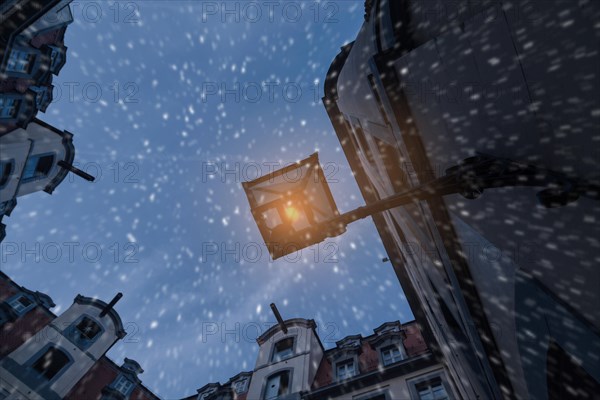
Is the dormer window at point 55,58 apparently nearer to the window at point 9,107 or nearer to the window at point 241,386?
the window at point 9,107

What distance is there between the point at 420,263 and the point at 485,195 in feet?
18.0

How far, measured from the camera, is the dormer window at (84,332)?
19.8 meters

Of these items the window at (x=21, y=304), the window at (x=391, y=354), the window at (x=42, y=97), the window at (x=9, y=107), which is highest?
the window at (x=42, y=97)

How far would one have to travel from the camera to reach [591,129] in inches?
89.6

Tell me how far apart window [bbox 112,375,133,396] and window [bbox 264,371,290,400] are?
35.5 feet

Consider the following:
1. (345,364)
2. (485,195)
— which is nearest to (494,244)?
(485,195)

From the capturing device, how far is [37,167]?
2064cm

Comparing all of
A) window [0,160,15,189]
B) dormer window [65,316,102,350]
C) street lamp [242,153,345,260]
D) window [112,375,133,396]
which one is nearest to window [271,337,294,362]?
window [112,375,133,396]

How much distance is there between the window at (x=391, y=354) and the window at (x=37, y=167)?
2412cm

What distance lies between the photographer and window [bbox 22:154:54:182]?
64.2 feet

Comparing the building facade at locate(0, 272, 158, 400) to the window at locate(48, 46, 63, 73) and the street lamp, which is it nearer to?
the window at locate(48, 46, 63, 73)

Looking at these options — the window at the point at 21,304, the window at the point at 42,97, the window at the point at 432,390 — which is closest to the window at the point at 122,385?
the window at the point at 21,304

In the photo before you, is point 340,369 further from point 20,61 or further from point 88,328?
point 20,61

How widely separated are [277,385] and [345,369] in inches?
156
